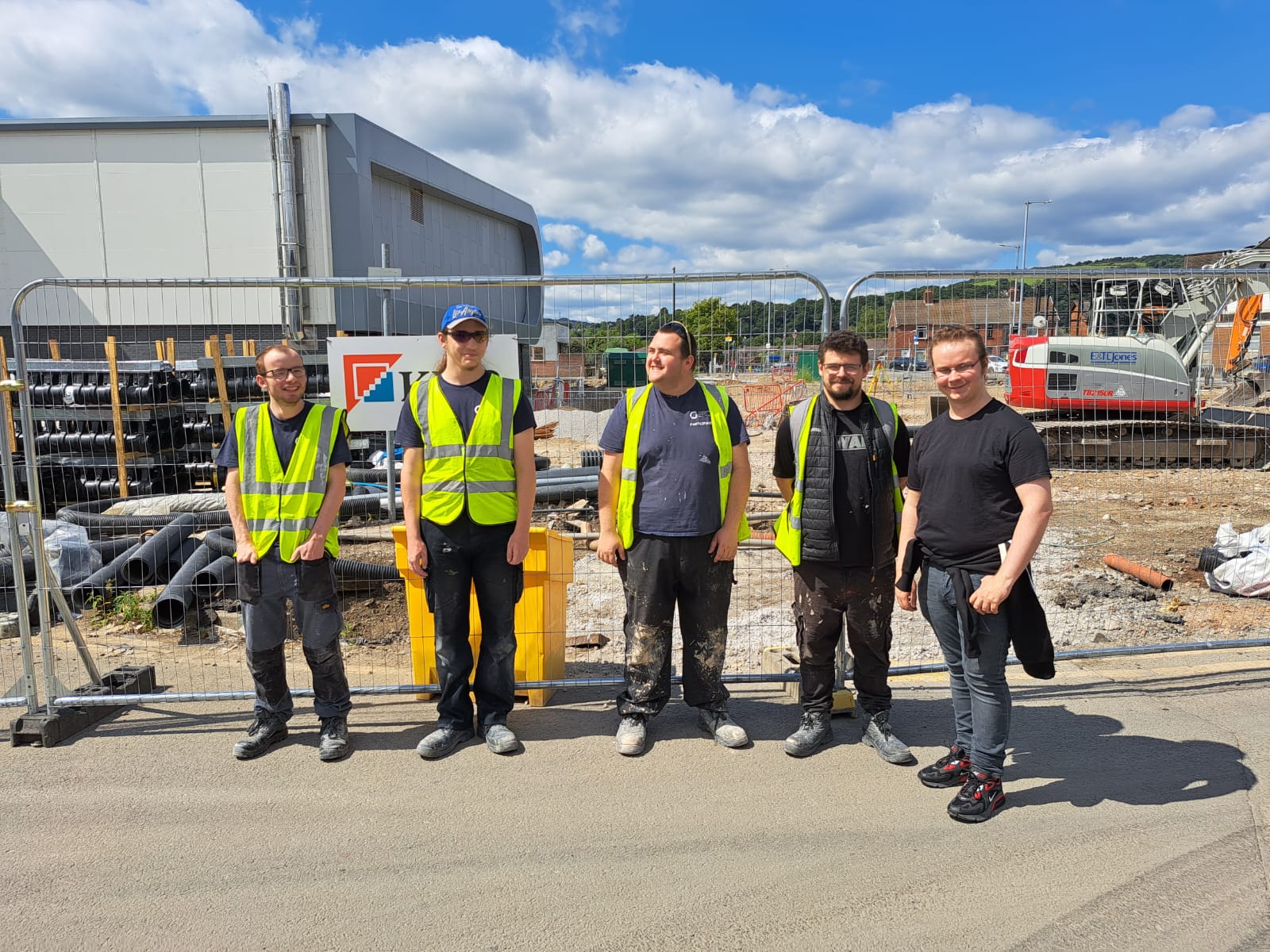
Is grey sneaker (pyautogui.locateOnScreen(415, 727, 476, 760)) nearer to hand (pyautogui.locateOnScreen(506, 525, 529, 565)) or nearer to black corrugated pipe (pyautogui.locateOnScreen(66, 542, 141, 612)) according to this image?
hand (pyautogui.locateOnScreen(506, 525, 529, 565))

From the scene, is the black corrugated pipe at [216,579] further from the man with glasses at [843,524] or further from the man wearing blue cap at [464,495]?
the man with glasses at [843,524]

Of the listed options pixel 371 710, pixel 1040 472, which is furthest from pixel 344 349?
pixel 1040 472

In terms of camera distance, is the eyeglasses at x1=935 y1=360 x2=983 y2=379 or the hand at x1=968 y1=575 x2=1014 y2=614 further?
the eyeglasses at x1=935 y1=360 x2=983 y2=379

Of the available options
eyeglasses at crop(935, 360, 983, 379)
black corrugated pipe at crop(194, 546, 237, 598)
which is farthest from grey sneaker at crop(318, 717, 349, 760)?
eyeglasses at crop(935, 360, 983, 379)

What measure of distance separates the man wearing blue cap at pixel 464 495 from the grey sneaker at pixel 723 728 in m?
0.97

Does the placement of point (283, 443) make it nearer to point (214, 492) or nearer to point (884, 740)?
point (884, 740)

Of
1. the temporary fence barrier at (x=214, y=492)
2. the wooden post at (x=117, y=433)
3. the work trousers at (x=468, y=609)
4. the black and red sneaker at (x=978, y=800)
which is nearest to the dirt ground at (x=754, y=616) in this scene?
the temporary fence barrier at (x=214, y=492)

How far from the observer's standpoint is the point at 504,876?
A: 123 inches

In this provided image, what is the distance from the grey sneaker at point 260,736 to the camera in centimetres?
407

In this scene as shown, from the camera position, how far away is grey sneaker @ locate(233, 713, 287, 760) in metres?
4.07

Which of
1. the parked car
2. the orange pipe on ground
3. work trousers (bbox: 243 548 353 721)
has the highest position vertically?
the parked car

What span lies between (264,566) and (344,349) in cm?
334

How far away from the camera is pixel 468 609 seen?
413cm

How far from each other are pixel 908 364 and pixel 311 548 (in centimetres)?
313
